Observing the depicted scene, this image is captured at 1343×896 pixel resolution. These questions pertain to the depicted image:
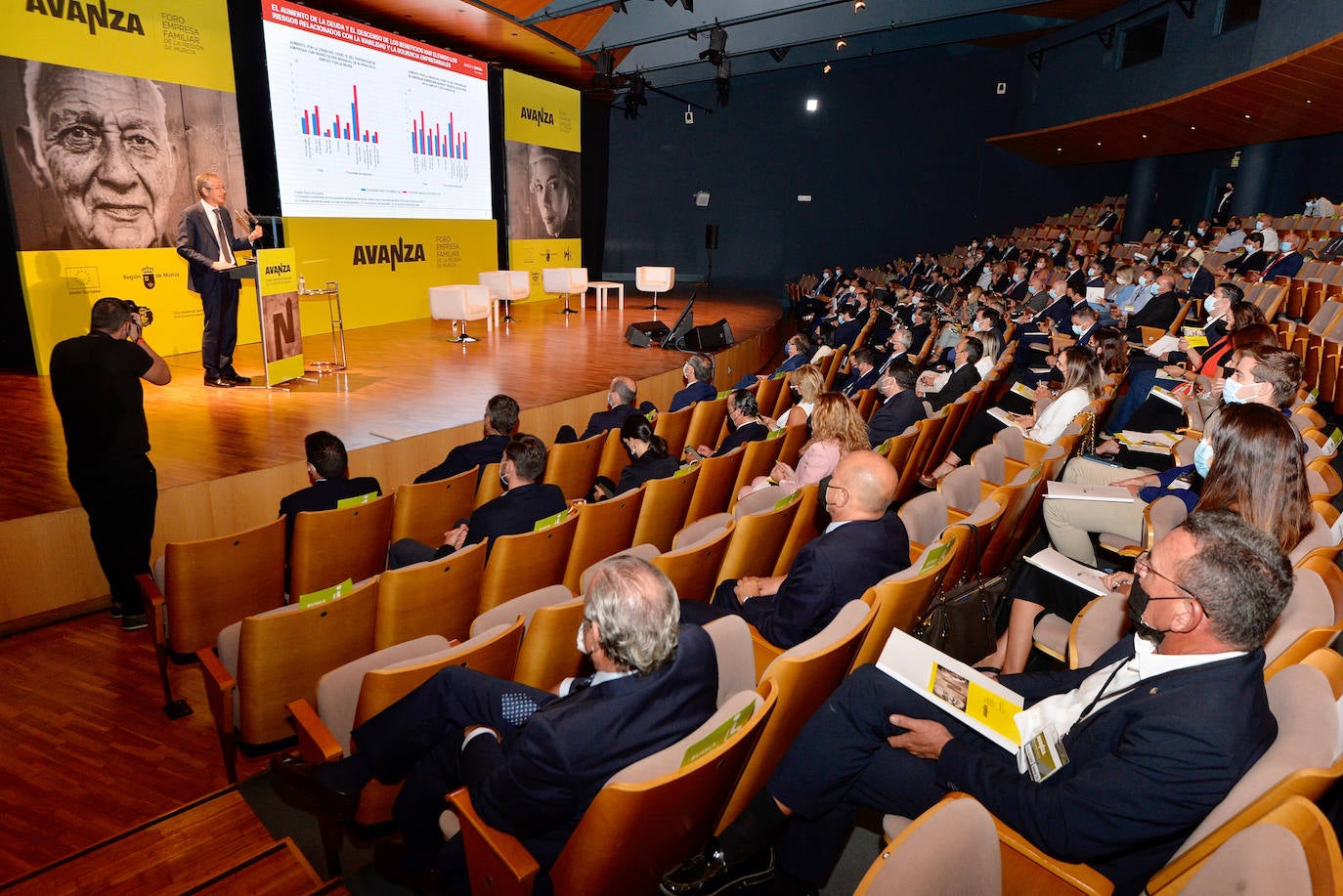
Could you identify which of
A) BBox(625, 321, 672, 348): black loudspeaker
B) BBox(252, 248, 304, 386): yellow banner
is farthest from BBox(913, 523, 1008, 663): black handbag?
BBox(625, 321, 672, 348): black loudspeaker

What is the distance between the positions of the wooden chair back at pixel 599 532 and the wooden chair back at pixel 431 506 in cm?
97

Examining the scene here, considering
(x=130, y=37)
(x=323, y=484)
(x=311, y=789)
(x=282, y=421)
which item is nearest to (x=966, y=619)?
(x=311, y=789)

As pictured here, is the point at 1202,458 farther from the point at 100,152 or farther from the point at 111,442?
the point at 100,152

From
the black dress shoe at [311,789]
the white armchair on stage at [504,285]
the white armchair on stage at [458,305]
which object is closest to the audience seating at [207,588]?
the black dress shoe at [311,789]

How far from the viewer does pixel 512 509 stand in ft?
11.2

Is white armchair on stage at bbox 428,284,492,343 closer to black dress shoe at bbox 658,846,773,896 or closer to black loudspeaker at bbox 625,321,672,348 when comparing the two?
black loudspeaker at bbox 625,321,672,348

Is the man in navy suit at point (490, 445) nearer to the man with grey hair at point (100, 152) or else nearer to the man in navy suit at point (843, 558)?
the man in navy suit at point (843, 558)

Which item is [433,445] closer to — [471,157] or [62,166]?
[62,166]

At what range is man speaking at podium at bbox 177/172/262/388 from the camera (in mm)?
6633

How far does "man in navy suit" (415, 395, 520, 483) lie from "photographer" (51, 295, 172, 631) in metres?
1.42

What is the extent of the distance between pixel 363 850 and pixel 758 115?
66.4ft

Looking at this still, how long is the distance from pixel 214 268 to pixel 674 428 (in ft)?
13.8

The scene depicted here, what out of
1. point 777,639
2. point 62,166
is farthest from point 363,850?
point 62,166

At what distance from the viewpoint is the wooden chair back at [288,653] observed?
2461mm
